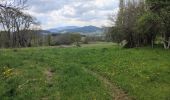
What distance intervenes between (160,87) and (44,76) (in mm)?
8079

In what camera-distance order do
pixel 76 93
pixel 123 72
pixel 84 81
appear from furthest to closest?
pixel 123 72 < pixel 84 81 < pixel 76 93

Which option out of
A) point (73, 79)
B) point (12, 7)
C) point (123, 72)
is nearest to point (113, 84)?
point (73, 79)

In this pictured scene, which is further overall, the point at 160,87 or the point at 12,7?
the point at 12,7

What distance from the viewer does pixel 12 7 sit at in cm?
2331

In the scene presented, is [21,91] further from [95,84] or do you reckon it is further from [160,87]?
[160,87]

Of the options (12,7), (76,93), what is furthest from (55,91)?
(12,7)

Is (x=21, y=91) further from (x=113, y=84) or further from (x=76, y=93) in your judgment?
(x=113, y=84)

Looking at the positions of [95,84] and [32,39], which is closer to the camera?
[95,84]

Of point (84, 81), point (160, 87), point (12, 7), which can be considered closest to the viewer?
point (160, 87)

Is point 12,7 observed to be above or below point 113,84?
above

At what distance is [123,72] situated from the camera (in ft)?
82.3

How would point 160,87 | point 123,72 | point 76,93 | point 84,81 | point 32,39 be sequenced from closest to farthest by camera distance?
point 76,93, point 160,87, point 84,81, point 123,72, point 32,39

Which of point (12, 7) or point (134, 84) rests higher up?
point (12, 7)

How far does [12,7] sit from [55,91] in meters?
7.88
